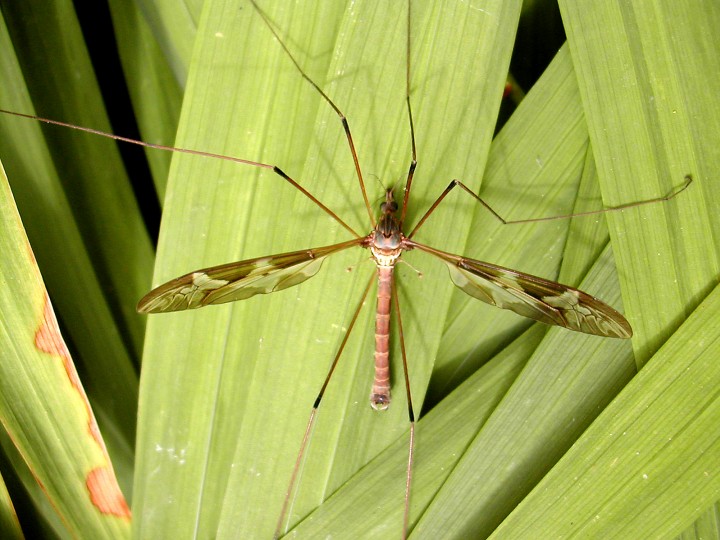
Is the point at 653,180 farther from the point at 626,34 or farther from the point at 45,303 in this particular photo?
the point at 45,303

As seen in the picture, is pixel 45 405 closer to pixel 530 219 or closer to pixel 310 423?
pixel 310 423

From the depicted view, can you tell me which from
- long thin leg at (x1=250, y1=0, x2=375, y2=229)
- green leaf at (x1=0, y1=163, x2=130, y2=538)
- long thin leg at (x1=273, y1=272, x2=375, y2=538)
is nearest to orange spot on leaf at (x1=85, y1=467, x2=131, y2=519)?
green leaf at (x1=0, y1=163, x2=130, y2=538)

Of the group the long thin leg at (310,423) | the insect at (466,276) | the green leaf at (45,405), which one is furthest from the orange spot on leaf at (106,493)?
the insect at (466,276)

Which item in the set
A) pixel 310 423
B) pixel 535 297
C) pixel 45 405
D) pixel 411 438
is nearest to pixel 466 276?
pixel 535 297

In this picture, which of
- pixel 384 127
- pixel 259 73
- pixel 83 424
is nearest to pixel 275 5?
pixel 259 73

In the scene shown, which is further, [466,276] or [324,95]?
[466,276]

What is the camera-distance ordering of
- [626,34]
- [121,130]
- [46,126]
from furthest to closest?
[121,130] → [46,126] → [626,34]
